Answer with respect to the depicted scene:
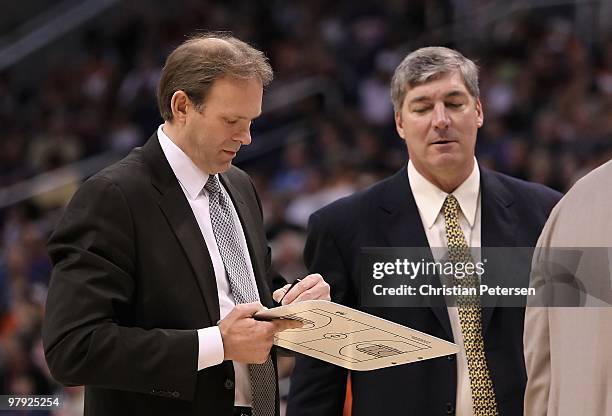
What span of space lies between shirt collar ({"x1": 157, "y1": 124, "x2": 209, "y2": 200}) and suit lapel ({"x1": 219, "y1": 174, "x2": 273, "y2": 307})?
20cm

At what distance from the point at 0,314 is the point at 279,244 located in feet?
6.89

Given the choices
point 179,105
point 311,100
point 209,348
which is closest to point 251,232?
point 179,105

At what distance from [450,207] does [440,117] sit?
0.93ft

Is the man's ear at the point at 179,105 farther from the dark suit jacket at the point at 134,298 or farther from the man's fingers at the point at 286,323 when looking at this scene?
the man's fingers at the point at 286,323

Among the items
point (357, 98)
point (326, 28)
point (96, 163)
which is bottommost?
point (96, 163)

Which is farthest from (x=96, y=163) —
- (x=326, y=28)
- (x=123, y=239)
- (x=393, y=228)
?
(x=123, y=239)

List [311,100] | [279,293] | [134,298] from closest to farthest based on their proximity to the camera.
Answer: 1. [134,298]
2. [279,293]
3. [311,100]

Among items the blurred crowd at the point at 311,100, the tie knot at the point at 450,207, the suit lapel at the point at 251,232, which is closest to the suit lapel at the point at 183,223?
the suit lapel at the point at 251,232

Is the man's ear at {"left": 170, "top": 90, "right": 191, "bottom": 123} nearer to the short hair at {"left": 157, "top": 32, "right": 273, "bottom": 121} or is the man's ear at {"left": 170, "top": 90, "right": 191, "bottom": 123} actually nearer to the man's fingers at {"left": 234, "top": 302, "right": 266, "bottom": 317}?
the short hair at {"left": 157, "top": 32, "right": 273, "bottom": 121}

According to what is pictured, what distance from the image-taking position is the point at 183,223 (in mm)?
2748

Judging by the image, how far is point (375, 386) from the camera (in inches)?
129

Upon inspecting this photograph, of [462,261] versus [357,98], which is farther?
[357,98]

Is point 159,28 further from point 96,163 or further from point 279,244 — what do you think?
point 279,244

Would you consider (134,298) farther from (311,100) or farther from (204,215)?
(311,100)
